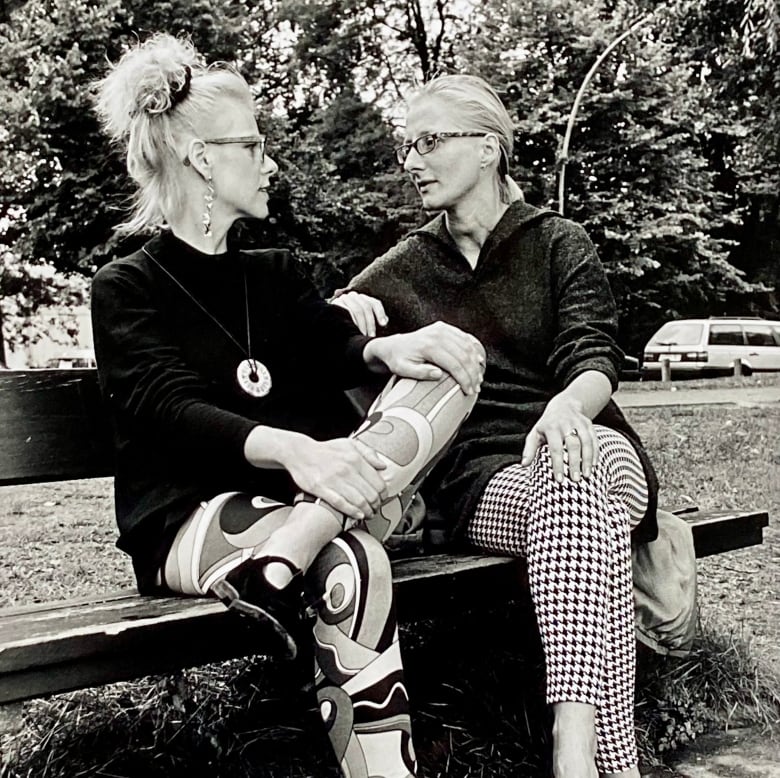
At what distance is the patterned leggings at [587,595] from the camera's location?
2.37 metres

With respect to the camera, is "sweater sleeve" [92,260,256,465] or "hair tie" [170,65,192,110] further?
"hair tie" [170,65,192,110]

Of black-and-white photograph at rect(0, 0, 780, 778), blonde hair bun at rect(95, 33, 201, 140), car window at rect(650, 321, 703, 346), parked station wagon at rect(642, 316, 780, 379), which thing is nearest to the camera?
black-and-white photograph at rect(0, 0, 780, 778)

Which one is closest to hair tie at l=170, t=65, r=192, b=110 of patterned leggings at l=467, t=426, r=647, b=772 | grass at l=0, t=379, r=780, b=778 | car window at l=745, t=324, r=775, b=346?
patterned leggings at l=467, t=426, r=647, b=772

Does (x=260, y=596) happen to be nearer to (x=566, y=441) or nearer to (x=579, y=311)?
(x=566, y=441)

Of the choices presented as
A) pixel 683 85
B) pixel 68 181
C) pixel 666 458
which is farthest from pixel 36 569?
pixel 683 85

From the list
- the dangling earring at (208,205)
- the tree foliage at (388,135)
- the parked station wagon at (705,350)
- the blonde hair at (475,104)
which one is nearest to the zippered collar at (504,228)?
the blonde hair at (475,104)

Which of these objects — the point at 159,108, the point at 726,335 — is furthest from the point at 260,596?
the point at 726,335

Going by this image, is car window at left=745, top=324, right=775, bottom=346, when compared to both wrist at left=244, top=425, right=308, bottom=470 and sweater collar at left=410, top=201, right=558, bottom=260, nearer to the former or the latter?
sweater collar at left=410, top=201, right=558, bottom=260

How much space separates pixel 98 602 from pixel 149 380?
0.51 metres

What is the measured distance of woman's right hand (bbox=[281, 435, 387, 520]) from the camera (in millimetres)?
2275

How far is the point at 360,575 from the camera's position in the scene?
222 centimetres

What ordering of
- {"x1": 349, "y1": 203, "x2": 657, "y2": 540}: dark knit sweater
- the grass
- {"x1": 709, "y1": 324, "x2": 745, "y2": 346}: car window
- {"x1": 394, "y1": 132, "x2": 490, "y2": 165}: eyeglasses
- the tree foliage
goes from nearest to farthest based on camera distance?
the grass, {"x1": 349, "y1": 203, "x2": 657, "y2": 540}: dark knit sweater, {"x1": 394, "y1": 132, "x2": 490, "y2": 165}: eyeglasses, the tree foliage, {"x1": 709, "y1": 324, "x2": 745, "y2": 346}: car window

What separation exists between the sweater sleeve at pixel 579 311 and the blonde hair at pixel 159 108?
3.22 ft

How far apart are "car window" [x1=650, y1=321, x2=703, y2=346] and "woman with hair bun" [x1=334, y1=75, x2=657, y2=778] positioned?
23059 millimetres
